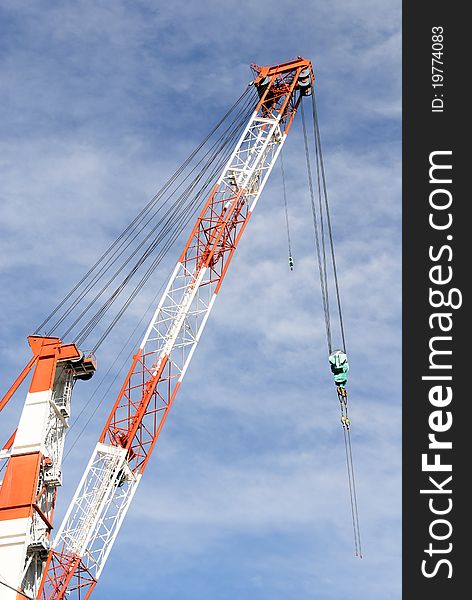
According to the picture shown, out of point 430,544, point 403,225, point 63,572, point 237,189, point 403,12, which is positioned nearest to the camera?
point 430,544

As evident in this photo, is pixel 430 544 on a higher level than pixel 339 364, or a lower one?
lower

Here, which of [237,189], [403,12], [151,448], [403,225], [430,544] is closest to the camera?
[430,544]

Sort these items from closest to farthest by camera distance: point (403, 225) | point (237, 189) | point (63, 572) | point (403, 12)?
point (403, 225)
point (403, 12)
point (63, 572)
point (237, 189)

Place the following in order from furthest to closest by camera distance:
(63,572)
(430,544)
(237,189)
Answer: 1. (237,189)
2. (63,572)
3. (430,544)

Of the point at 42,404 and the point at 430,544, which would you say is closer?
the point at 430,544

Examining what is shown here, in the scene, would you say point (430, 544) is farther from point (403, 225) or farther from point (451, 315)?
point (403, 225)

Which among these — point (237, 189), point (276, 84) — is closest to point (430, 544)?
point (237, 189)

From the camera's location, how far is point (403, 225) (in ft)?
164

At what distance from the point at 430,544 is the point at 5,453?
3507cm

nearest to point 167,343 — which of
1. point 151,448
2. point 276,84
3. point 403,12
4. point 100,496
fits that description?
point 151,448

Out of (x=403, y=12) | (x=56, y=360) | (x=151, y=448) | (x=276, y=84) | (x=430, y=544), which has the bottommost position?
(x=430, y=544)

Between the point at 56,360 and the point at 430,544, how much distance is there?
36.8 m

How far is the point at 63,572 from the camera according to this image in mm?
66688

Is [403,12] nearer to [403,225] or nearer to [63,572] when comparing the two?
[403,225]
